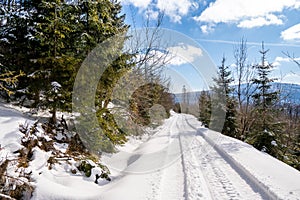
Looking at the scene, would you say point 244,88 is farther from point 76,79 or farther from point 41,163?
point 41,163

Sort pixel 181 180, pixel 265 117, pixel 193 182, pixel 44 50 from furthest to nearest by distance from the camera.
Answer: pixel 265 117 < pixel 44 50 < pixel 181 180 < pixel 193 182

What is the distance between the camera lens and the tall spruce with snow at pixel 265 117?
1171 centimetres

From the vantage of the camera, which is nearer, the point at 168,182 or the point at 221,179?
the point at 168,182

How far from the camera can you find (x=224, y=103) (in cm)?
1773

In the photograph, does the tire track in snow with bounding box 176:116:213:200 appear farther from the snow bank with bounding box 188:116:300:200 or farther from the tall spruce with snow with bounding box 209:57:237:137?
the tall spruce with snow with bounding box 209:57:237:137

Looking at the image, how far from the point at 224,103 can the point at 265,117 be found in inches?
205

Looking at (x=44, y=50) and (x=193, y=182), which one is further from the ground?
(x=44, y=50)

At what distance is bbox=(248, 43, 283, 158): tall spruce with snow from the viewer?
11706 mm

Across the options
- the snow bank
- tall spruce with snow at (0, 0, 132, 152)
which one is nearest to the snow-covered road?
the snow bank

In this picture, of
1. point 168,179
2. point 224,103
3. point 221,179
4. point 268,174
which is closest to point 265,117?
point 224,103

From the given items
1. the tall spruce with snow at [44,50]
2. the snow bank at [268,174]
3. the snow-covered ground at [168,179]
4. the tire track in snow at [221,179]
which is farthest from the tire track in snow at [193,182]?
the tall spruce with snow at [44,50]

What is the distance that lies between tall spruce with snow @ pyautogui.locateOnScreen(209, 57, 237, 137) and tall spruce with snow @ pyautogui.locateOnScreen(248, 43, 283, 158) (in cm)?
166

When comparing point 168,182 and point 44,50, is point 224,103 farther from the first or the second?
point 44,50

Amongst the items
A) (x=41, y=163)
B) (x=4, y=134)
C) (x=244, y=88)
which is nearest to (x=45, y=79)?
(x=4, y=134)
